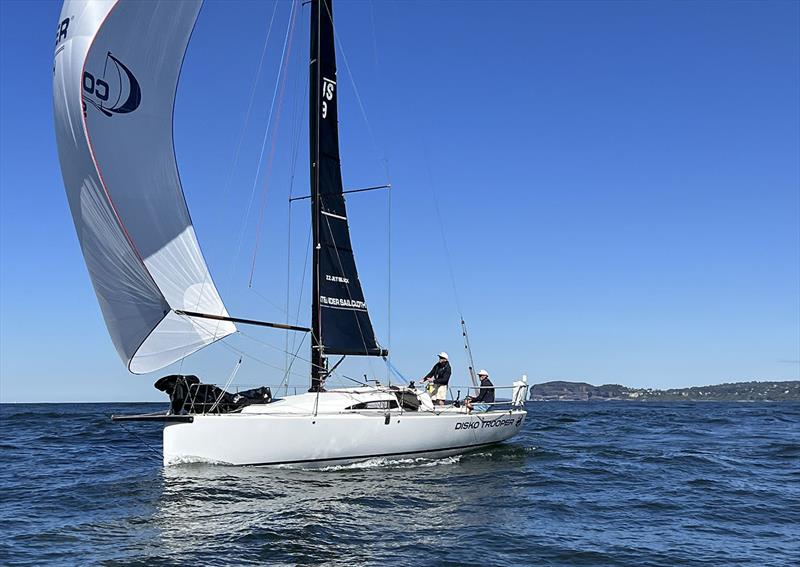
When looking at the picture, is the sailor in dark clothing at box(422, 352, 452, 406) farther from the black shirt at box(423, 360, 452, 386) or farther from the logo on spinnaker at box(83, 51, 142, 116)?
the logo on spinnaker at box(83, 51, 142, 116)

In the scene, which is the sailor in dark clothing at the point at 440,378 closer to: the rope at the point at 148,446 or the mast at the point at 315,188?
the mast at the point at 315,188

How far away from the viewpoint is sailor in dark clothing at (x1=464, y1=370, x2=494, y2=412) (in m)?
16.9

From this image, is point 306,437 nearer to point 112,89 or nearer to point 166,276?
point 166,276

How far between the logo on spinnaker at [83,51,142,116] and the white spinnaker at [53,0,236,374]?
0.06 ft

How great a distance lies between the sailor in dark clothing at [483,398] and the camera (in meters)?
16.9

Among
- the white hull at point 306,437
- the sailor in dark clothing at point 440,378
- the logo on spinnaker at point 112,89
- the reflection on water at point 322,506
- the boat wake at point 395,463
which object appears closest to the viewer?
the reflection on water at point 322,506

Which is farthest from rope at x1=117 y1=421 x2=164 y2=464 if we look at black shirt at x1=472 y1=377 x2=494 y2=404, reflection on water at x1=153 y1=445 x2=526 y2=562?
black shirt at x1=472 y1=377 x2=494 y2=404

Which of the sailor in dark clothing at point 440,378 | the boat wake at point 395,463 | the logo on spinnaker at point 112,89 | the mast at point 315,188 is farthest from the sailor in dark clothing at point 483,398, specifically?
the logo on spinnaker at point 112,89

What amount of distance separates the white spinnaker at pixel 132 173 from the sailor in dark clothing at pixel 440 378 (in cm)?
560

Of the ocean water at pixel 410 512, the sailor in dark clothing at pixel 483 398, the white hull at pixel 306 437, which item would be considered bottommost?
the ocean water at pixel 410 512

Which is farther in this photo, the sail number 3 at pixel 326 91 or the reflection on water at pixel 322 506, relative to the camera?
the sail number 3 at pixel 326 91

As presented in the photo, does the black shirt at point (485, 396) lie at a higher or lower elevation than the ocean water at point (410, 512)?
higher

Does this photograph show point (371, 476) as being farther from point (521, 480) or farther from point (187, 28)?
point (187, 28)

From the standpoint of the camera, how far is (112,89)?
12.5m
